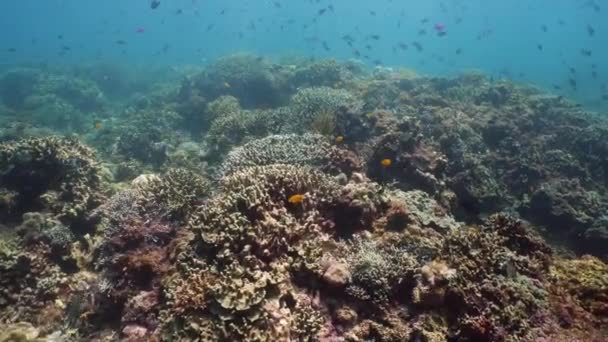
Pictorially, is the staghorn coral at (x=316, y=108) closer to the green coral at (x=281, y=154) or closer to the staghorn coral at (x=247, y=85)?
the green coral at (x=281, y=154)

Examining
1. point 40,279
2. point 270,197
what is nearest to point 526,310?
point 270,197

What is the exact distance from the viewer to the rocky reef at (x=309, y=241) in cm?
507

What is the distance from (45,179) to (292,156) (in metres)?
6.66

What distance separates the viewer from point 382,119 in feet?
40.6

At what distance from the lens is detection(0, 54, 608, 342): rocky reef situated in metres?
5.07

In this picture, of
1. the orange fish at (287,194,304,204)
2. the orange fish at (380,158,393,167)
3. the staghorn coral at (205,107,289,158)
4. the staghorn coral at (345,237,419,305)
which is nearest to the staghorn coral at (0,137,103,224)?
A: the staghorn coral at (205,107,289,158)

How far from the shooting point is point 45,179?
9.97 m

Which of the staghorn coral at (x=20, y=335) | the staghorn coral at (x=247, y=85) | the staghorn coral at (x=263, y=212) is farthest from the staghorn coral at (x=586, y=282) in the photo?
the staghorn coral at (x=247, y=85)

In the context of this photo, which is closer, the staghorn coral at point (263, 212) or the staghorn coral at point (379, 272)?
the staghorn coral at point (379, 272)

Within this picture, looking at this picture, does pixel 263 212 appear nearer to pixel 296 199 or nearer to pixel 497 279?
pixel 296 199

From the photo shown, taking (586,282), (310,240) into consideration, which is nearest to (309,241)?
(310,240)

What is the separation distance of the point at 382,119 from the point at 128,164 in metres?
9.65

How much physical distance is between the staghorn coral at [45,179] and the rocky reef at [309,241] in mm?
35

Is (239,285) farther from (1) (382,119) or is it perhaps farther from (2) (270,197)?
(1) (382,119)
